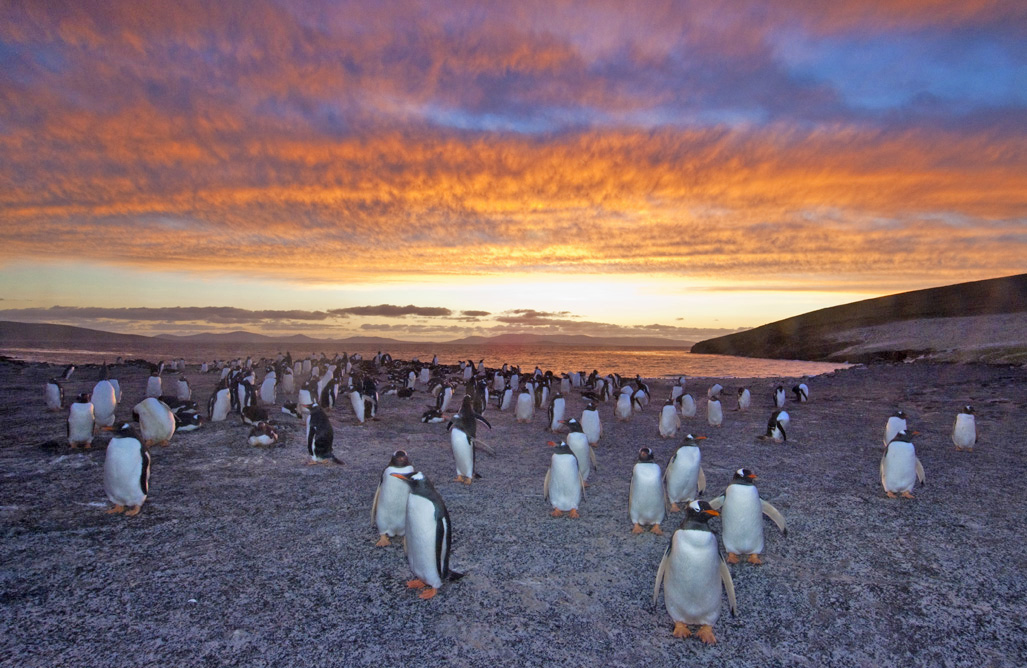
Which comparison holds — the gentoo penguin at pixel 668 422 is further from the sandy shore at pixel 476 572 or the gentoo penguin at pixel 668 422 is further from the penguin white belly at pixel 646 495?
the penguin white belly at pixel 646 495

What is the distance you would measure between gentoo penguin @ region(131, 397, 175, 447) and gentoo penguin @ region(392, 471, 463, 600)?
879 centimetres

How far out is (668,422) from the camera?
15.2 m

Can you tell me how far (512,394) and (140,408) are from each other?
1314cm

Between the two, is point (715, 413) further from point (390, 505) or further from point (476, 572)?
point (390, 505)

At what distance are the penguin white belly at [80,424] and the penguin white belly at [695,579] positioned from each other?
40.0ft

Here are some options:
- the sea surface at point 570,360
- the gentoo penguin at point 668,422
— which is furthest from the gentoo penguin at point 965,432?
the sea surface at point 570,360

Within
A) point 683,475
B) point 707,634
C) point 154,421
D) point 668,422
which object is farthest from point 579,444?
point 154,421

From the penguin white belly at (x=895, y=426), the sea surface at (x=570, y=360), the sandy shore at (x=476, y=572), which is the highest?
the penguin white belly at (x=895, y=426)

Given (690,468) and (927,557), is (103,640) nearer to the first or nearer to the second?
(690,468)

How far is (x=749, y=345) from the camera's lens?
91.9 meters

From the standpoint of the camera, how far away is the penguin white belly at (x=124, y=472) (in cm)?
758

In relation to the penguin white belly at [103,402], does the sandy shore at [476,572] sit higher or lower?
lower

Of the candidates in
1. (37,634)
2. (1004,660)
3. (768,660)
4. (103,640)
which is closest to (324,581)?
(103,640)

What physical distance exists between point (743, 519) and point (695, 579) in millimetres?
1851
